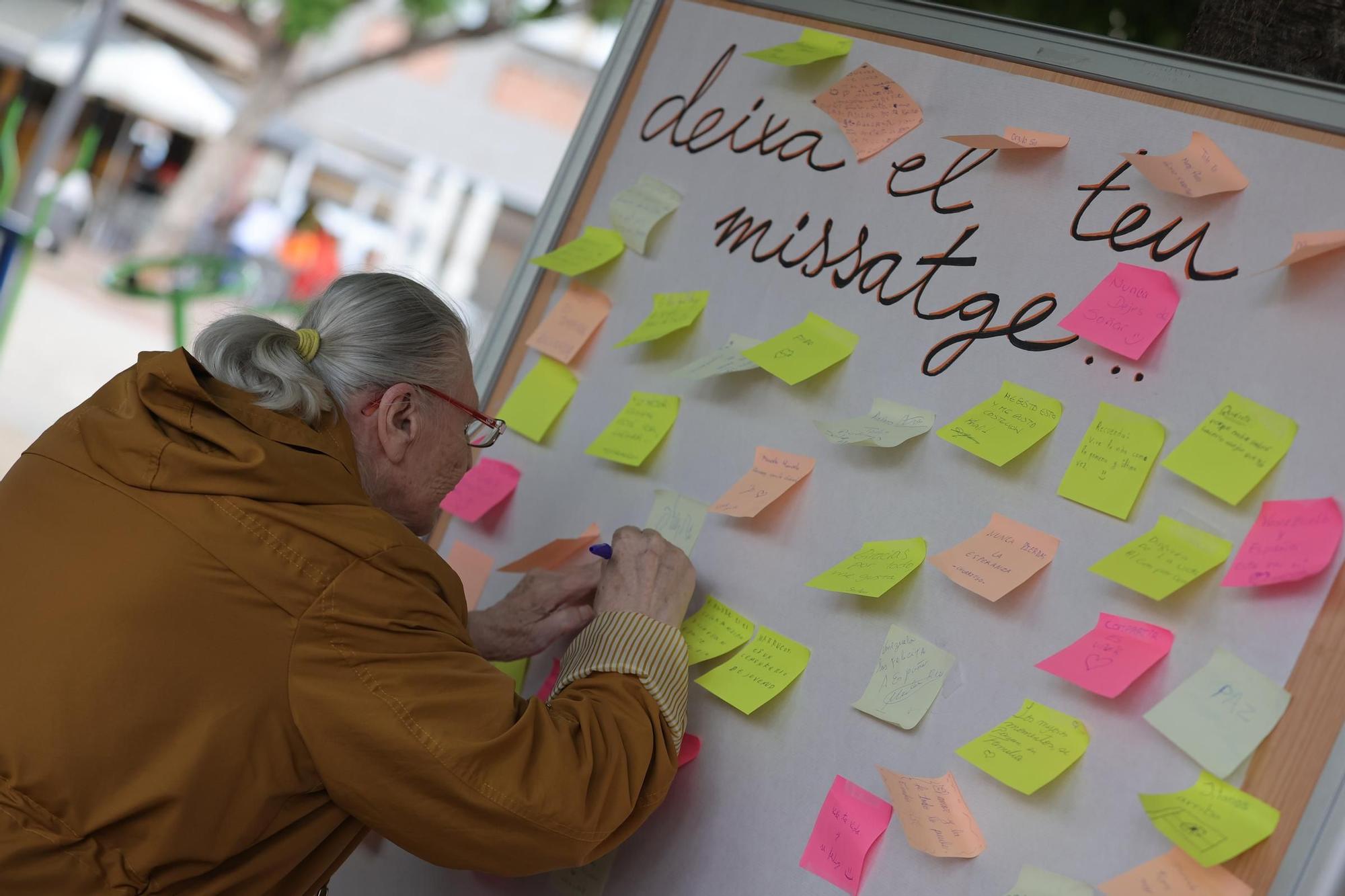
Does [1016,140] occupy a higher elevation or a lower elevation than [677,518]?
higher

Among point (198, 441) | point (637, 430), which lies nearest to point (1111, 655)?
point (637, 430)

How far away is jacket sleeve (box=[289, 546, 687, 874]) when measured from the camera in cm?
132

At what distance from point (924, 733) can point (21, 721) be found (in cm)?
96

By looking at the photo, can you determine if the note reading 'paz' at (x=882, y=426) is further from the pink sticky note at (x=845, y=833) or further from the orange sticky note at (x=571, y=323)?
the orange sticky note at (x=571, y=323)

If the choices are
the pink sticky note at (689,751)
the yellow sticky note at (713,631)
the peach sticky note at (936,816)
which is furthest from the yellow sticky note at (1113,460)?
the pink sticky note at (689,751)

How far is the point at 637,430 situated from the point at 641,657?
A: 40 centimetres

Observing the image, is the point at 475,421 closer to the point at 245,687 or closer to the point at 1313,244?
the point at 245,687

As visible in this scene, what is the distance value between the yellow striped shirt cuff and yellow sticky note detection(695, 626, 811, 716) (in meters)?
0.05

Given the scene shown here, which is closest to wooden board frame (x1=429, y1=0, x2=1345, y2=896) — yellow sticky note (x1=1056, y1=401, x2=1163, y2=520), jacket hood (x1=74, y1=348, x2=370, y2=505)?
yellow sticky note (x1=1056, y1=401, x2=1163, y2=520)

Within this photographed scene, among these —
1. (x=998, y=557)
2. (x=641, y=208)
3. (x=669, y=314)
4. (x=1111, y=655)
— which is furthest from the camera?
(x=641, y=208)

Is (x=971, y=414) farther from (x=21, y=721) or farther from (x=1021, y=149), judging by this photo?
(x=21, y=721)

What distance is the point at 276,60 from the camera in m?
13.1

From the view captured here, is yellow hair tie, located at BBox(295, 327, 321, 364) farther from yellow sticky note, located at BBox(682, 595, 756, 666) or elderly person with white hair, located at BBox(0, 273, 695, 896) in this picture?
yellow sticky note, located at BBox(682, 595, 756, 666)

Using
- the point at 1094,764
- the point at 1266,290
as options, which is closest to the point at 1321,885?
A: the point at 1094,764
